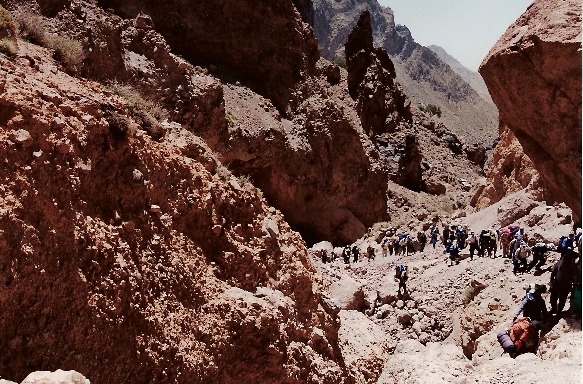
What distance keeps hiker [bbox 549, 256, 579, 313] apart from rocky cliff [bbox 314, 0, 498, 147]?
238ft

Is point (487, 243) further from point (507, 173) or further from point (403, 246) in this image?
point (507, 173)

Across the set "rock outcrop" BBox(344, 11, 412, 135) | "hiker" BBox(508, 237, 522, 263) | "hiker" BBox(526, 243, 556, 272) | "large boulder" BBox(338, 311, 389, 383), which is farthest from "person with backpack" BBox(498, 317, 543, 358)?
"rock outcrop" BBox(344, 11, 412, 135)

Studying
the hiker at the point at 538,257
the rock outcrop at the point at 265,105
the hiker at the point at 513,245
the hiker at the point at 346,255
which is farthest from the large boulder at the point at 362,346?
the rock outcrop at the point at 265,105

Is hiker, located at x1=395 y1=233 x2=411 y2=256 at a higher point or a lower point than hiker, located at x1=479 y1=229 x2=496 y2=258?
lower

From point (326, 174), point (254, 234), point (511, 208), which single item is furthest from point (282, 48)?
point (254, 234)

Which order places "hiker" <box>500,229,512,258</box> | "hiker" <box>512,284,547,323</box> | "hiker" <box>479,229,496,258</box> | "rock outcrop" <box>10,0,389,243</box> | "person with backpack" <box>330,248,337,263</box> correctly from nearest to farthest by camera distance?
"hiker" <box>512,284,547,323</box>, "hiker" <box>500,229,512,258</box>, "hiker" <box>479,229,496,258</box>, "rock outcrop" <box>10,0,389,243</box>, "person with backpack" <box>330,248,337,263</box>

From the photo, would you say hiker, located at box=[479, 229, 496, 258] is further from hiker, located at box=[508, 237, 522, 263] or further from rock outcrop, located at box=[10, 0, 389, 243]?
rock outcrop, located at box=[10, 0, 389, 243]

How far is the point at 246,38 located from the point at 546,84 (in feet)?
70.0

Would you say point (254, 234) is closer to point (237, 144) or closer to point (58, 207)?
point (58, 207)

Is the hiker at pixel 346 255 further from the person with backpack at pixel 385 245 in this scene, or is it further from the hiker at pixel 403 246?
the hiker at pixel 403 246

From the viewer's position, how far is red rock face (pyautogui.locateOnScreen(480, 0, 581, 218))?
7621 millimetres

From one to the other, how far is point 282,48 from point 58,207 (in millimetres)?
24495

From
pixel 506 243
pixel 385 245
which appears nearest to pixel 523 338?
pixel 506 243

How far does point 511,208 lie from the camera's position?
20.0 meters
